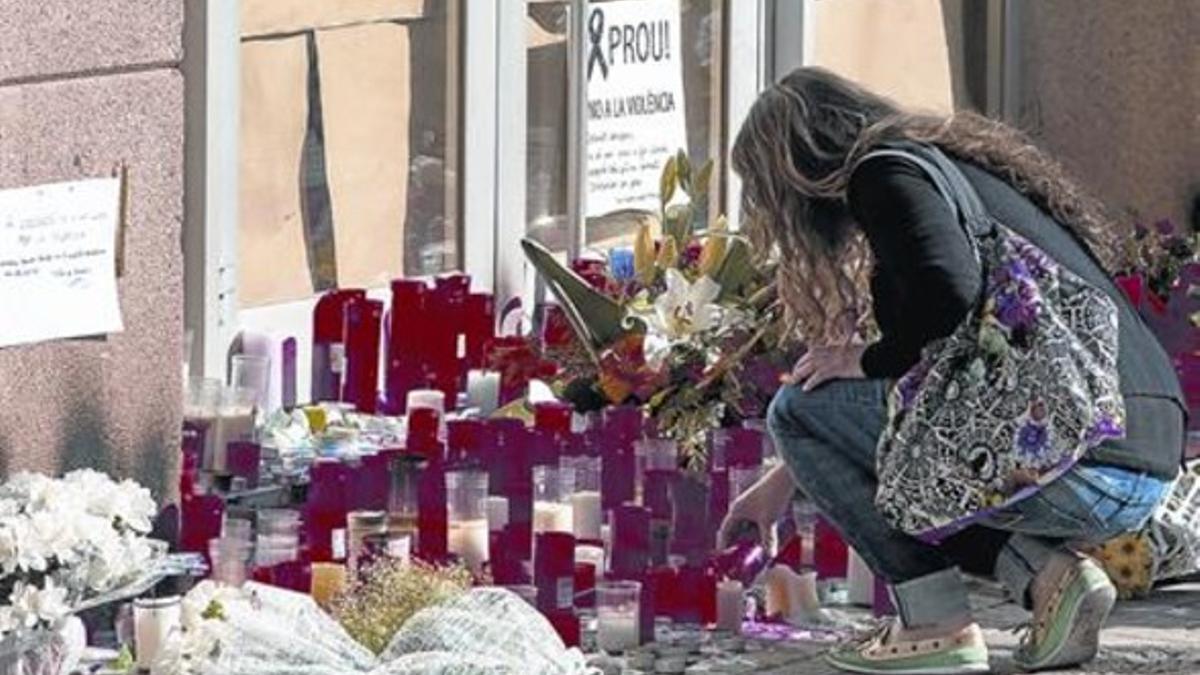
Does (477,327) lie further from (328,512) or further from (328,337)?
(328,512)

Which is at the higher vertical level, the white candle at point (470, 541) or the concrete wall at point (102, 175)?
the concrete wall at point (102, 175)

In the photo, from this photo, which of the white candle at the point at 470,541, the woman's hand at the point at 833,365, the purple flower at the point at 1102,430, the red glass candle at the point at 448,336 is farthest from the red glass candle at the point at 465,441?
the purple flower at the point at 1102,430

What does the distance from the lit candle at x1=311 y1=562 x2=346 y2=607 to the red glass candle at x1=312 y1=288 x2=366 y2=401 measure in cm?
184

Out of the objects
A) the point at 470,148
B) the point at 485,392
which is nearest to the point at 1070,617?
the point at 485,392

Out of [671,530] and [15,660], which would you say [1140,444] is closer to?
[671,530]

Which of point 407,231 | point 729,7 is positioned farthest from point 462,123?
point 729,7

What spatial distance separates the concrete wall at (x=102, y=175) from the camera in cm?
692

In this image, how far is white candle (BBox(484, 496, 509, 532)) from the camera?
7.43 metres

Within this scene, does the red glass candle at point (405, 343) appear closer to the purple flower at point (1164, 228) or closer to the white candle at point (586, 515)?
the white candle at point (586, 515)

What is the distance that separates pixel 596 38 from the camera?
9.80 m

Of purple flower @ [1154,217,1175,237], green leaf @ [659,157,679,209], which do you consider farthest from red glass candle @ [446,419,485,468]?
purple flower @ [1154,217,1175,237]

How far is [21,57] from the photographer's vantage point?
6902 mm

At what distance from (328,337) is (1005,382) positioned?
252 centimetres

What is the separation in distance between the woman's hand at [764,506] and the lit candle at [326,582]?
2.79 ft
